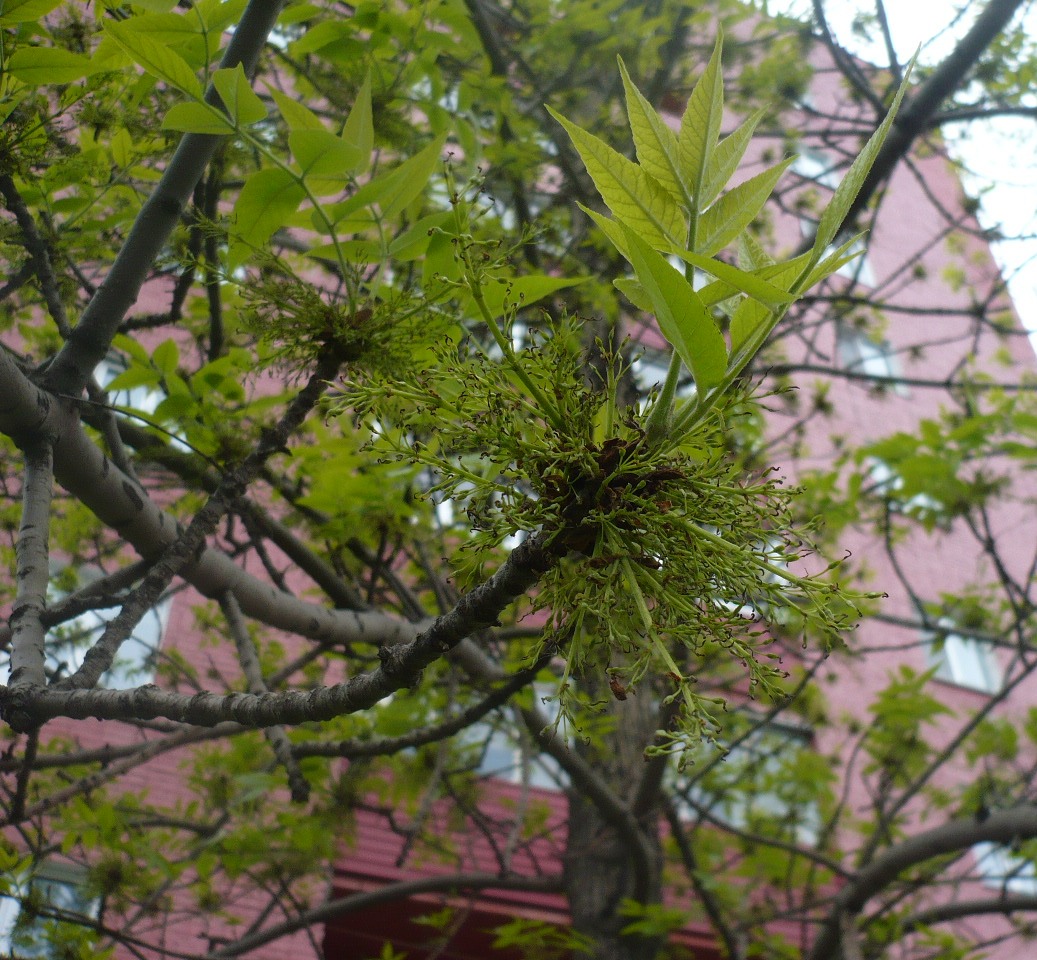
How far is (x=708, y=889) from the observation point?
520 centimetres

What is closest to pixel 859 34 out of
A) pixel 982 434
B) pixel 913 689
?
pixel 982 434

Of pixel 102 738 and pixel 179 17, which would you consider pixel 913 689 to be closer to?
pixel 179 17

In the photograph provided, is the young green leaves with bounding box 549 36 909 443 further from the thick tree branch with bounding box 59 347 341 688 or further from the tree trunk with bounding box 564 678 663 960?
the tree trunk with bounding box 564 678 663 960

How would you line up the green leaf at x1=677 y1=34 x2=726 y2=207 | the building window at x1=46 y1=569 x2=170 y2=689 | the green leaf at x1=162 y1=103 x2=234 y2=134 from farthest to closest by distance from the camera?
1. the building window at x1=46 y1=569 x2=170 y2=689
2. the green leaf at x1=162 y1=103 x2=234 y2=134
3. the green leaf at x1=677 y1=34 x2=726 y2=207

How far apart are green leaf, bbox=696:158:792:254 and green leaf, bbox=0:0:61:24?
4.75 ft

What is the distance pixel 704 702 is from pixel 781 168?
88 cm

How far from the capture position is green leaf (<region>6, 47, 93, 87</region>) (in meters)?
2.08

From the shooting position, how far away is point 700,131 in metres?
1.57

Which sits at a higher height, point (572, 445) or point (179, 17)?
point (179, 17)

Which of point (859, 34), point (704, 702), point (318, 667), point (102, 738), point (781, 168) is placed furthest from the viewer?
point (102, 738)

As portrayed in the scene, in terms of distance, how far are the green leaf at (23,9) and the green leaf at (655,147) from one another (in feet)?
4.20

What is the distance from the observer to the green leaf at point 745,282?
1.35m

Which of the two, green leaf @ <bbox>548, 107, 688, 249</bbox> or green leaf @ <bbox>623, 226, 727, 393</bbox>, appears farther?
green leaf @ <bbox>548, 107, 688, 249</bbox>

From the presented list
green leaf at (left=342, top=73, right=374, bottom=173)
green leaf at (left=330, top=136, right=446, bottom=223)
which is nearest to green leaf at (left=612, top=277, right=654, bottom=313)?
green leaf at (left=330, top=136, right=446, bottom=223)
